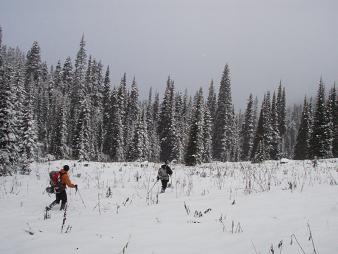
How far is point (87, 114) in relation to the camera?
51.0 meters

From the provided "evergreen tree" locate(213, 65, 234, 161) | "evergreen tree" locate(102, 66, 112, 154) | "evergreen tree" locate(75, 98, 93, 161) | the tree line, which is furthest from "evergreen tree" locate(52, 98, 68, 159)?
"evergreen tree" locate(213, 65, 234, 161)

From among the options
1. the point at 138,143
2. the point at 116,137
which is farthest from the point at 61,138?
the point at 138,143

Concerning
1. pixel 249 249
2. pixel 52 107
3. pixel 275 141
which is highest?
pixel 52 107

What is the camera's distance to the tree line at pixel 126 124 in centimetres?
2880

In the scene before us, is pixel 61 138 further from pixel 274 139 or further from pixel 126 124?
pixel 274 139

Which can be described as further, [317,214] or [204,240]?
[317,214]

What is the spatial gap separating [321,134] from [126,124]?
136ft

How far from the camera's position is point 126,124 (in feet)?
240

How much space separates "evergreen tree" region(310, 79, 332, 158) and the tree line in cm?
13

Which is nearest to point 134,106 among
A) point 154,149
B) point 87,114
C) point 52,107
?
point 154,149

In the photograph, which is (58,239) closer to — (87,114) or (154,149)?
(87,114)

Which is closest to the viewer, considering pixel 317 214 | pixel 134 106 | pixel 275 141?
pixel 317 214

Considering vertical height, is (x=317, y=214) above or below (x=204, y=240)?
above

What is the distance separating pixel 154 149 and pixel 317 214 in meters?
69.6
